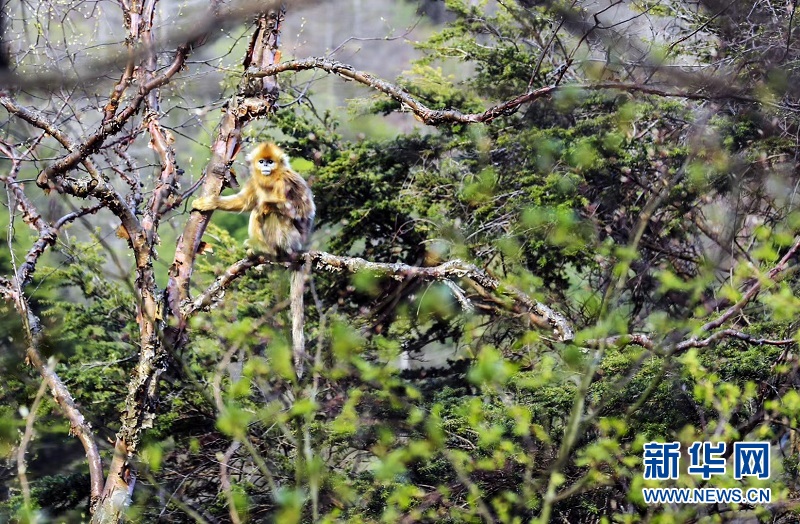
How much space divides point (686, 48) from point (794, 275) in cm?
237

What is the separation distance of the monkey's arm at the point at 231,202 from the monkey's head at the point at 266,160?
0.21 metres

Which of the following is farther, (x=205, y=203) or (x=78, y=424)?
(x=205, y=203)

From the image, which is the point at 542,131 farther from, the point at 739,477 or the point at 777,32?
the point at 739,477

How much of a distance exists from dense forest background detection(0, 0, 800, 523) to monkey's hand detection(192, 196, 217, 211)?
0.08 m

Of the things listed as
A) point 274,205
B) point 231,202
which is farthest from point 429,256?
point 231,202

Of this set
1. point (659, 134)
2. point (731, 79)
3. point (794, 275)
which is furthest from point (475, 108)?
point (794, 275)

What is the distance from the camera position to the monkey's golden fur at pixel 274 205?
541 centimetres

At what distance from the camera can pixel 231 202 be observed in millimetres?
4898

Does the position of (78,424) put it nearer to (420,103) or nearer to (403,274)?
(403,274)

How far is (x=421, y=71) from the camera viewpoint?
8.41m

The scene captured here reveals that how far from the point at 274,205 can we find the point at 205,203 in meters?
1.17

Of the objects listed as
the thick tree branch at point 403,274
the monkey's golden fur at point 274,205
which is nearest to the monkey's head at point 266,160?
the monkey's golden fur at point 274,205

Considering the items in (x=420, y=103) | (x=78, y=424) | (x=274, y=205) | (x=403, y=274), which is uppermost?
(x=274, y=205)

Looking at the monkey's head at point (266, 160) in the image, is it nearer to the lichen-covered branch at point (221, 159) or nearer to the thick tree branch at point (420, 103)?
the lichen-covered branch at point (221, 159)
